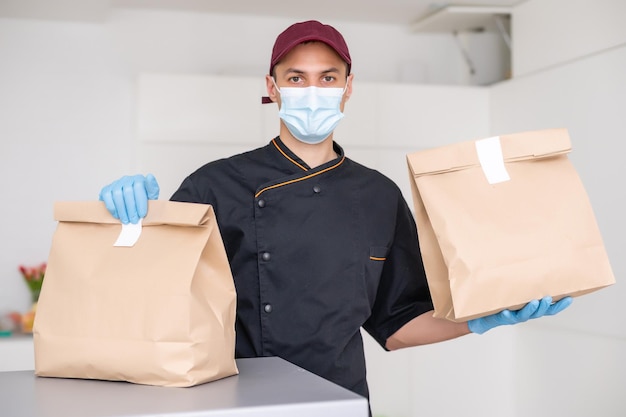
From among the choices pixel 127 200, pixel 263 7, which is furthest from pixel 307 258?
pixel 263 7

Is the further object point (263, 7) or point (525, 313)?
point (263, 7)

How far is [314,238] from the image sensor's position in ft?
5.31

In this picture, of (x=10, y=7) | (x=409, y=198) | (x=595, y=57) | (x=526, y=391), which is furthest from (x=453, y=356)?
(x=10, y=7)

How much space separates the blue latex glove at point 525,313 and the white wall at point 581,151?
141cm

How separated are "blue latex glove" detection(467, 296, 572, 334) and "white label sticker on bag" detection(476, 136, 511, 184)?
0.71ft

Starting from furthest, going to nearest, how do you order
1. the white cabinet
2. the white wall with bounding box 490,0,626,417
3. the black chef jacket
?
the white cabinet, the white wall with bounding box 490,0,626,417, the black chef jacket

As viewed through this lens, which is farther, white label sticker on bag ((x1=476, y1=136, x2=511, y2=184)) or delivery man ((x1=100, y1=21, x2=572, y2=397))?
delivery man ((x1=100, y1=21, x2=572, y2=397))

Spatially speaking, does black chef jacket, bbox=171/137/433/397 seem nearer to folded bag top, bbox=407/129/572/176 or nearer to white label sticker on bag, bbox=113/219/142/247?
folded bag top, bbox=407/129/572/176

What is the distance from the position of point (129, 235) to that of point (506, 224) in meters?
0.61

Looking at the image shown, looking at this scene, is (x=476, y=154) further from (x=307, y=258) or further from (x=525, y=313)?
(x=307, y=258)

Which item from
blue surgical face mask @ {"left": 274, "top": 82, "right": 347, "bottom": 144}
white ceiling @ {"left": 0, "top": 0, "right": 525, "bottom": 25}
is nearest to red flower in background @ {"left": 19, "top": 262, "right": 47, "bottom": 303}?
white ceiling @ {"left": 0, "top": 0, "right": 525, "bottom": 25}

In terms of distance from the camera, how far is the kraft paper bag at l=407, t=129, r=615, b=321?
1.25 meters

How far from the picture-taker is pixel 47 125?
3.34 m

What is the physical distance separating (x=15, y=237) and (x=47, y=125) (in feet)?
1.65
